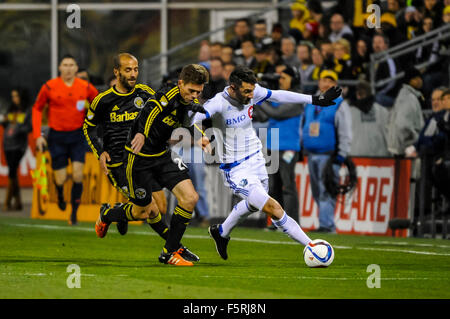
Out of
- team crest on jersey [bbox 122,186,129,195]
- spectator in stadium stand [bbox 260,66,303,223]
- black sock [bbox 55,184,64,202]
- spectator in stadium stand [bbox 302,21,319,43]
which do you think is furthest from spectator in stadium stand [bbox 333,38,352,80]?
team crest on jersey [bbox 122,186,129,195]

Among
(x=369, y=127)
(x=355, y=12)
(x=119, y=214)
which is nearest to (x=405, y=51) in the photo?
(x=369, y=127)

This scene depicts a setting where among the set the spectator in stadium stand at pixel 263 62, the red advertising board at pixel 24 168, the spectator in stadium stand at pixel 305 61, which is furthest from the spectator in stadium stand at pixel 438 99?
the red advertising board at pixel 24 168

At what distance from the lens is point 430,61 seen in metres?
18.6

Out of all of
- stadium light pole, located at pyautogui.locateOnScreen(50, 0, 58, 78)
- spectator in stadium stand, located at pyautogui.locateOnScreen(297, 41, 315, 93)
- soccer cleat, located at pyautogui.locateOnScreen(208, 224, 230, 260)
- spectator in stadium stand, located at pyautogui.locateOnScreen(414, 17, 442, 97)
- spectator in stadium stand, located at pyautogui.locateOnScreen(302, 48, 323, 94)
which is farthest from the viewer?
stadium light pole, located at pyautogui.locateOnScreen(50, 0, 58, 78)

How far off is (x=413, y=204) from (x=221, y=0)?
13.4 meters

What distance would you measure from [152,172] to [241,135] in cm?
110

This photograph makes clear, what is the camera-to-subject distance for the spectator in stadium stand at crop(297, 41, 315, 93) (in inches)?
759

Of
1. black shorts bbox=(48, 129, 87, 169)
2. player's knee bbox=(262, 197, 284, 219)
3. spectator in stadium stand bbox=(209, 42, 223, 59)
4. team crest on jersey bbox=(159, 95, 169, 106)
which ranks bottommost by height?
player's knee bbox=(262, 197, 284, 219)

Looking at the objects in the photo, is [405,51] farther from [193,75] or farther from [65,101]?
[193,75]

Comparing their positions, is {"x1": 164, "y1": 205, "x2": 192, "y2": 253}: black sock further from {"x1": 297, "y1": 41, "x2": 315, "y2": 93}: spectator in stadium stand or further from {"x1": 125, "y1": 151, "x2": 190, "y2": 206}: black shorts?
{"x1": 297, "y1": 41, "x2": 315, "y2": 93}: spectator in stadium stand

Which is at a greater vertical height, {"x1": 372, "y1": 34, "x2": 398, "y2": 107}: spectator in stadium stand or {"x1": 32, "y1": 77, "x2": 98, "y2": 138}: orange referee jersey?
{"x1": 372, "y1": 34, "x2": 398, "y2": 107}: spectator in stadium stand

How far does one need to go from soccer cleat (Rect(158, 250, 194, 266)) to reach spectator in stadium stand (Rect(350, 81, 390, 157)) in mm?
6658
